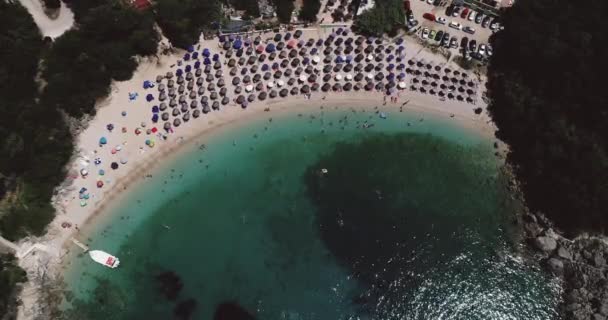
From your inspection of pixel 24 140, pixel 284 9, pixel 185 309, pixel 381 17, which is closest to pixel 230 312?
pixel 185 309

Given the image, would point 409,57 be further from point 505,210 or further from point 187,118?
point 187,118

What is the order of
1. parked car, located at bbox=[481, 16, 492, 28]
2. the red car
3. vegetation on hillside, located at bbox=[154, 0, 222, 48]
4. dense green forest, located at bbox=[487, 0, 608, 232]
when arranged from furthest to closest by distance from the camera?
parked car, located at bbox=[481, 16, 492, 28], the red car, vegetation on hillside, located at bbox=[154, 0, 222, 48], dense green forest, located at bbox=[487, 0, 608, 232]

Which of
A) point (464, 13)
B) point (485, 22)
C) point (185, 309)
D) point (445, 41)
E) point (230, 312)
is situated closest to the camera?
point (185, 309)

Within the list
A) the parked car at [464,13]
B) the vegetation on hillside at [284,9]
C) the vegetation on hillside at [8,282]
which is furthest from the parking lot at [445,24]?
the vegetation on hillside at [8,282]

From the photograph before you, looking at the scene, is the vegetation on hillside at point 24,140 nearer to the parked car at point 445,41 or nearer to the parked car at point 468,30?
the parked car at point 445,41

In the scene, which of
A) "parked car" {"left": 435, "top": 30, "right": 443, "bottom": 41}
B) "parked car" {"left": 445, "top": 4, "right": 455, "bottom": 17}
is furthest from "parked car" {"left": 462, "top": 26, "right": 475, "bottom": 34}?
"parked car" {"left": 435, "top": 30, "right": 443, "bottom": 41}

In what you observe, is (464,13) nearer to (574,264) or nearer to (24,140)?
(574,264)

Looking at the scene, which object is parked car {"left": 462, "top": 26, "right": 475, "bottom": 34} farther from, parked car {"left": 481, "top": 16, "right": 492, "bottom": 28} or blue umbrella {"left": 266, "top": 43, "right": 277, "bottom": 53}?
blue umbrella {"left": 266, "top": 43, "right": 277, "bottom": 53}
